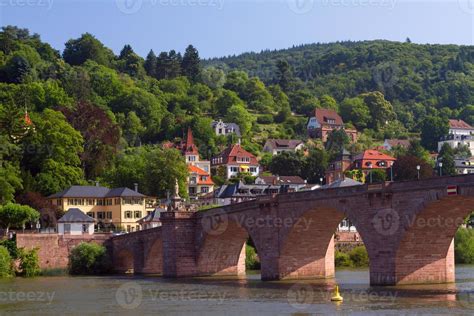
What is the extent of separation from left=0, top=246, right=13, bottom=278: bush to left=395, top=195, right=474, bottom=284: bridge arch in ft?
141

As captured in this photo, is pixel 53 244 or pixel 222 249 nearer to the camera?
pixel 222 249

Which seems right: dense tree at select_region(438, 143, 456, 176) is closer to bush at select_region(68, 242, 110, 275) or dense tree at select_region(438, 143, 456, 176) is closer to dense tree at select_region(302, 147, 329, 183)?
dense tree at select_region(302, 147, 329, 183)

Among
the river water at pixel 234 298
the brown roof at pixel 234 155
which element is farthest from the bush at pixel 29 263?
the brown roof at pixel 234 155

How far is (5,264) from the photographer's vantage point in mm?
95438

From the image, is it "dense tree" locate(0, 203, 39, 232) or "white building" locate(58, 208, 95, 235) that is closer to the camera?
"dense tree" locate(0, 203, 39, 232)

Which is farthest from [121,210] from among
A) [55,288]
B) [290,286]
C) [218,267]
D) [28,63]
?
[28,63]

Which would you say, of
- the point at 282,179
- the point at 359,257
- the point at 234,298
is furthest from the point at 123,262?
the point at 282,179

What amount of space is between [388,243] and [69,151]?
7641 cm

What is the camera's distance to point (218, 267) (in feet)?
292

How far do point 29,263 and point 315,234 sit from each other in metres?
33.8

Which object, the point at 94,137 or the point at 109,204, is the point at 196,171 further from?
the point at 109,204

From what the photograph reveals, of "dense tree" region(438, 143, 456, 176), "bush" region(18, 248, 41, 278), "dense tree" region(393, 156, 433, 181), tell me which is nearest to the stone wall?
"bush" region(18, 248, 41, 278)

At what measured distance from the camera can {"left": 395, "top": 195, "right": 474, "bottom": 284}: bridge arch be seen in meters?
61.8

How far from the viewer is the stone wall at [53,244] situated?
102 meters
